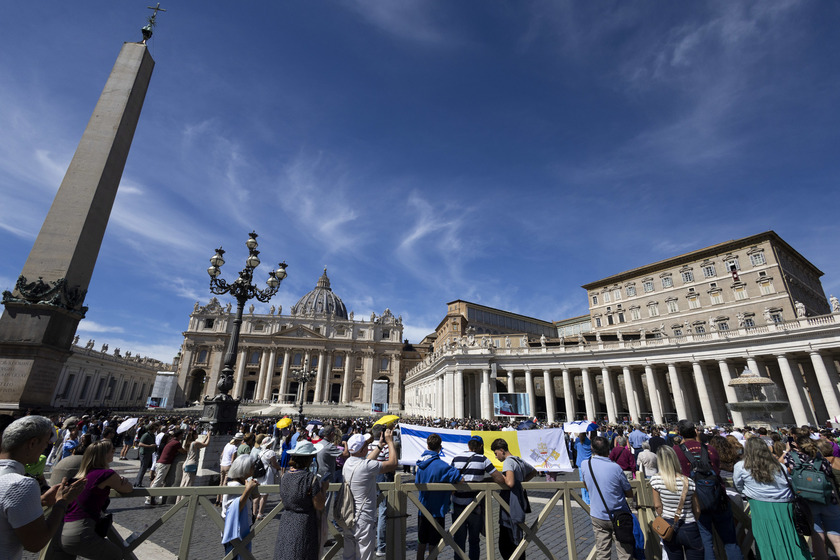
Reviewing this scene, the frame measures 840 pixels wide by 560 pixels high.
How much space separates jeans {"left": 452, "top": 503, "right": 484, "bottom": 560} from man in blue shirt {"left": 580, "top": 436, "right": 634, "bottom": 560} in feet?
4.59

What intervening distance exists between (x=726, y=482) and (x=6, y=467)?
305 inches

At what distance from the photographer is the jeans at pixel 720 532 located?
424 cm

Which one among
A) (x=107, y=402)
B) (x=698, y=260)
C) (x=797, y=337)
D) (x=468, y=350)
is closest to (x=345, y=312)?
(x=107, y=402)

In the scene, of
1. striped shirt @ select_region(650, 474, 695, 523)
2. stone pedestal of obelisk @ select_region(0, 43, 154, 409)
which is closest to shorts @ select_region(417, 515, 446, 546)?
striped shirt @ select_region(650, 474, 695, 523)

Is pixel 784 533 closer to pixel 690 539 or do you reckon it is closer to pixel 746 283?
pixel 690 539

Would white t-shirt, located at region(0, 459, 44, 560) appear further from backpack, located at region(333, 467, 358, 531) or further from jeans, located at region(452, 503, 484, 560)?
jeans, located at region(452, 503, 484, 560)

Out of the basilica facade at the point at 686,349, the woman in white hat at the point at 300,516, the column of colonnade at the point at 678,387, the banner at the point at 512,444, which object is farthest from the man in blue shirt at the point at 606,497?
the basilica facade at the point at 686,349

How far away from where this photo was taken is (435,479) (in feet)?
15.3

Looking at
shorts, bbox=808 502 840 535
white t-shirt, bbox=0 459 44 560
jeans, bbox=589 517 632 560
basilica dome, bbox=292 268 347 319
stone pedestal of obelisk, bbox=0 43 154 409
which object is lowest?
jeans, bbox=589 517 632 560

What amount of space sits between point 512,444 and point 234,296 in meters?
10.5

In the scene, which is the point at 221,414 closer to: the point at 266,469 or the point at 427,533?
the point at 266,469

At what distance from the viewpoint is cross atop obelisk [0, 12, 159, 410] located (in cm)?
1069

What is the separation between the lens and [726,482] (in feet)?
16.9

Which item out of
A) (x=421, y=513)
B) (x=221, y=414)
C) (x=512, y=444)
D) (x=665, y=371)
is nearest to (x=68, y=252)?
(x=221, y=414)
